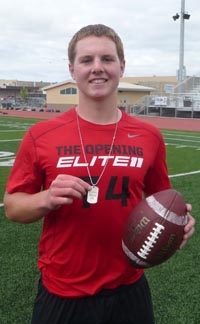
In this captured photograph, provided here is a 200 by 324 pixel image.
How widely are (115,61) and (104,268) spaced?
35.6 inches

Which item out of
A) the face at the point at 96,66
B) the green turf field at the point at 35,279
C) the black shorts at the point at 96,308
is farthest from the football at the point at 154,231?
the green turf field at the point at 35,279

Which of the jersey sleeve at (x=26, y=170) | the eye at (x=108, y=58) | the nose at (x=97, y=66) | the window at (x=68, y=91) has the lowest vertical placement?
the jersey sleeve at (x=26, y=170)

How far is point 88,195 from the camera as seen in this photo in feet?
6.09

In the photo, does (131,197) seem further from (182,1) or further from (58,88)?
(58,88)

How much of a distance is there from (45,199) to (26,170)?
0.78 ft

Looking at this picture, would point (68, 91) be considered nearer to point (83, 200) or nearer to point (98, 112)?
point (98, 112)

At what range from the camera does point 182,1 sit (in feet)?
102

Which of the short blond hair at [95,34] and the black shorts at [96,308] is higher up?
the short blond hair at [95,34]

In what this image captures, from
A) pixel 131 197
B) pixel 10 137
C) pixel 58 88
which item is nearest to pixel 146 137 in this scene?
pixel 131 197

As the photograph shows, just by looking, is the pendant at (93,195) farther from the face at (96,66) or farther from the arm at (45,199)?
the face at (96,66)

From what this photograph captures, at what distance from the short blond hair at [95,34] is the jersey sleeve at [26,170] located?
433 millimetres

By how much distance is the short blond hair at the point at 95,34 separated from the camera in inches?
76.5

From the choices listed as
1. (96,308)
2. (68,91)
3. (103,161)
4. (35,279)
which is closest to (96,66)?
(103,161)

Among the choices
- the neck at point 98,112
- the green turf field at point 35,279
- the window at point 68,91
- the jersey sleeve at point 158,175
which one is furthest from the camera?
the window at point 68,91
